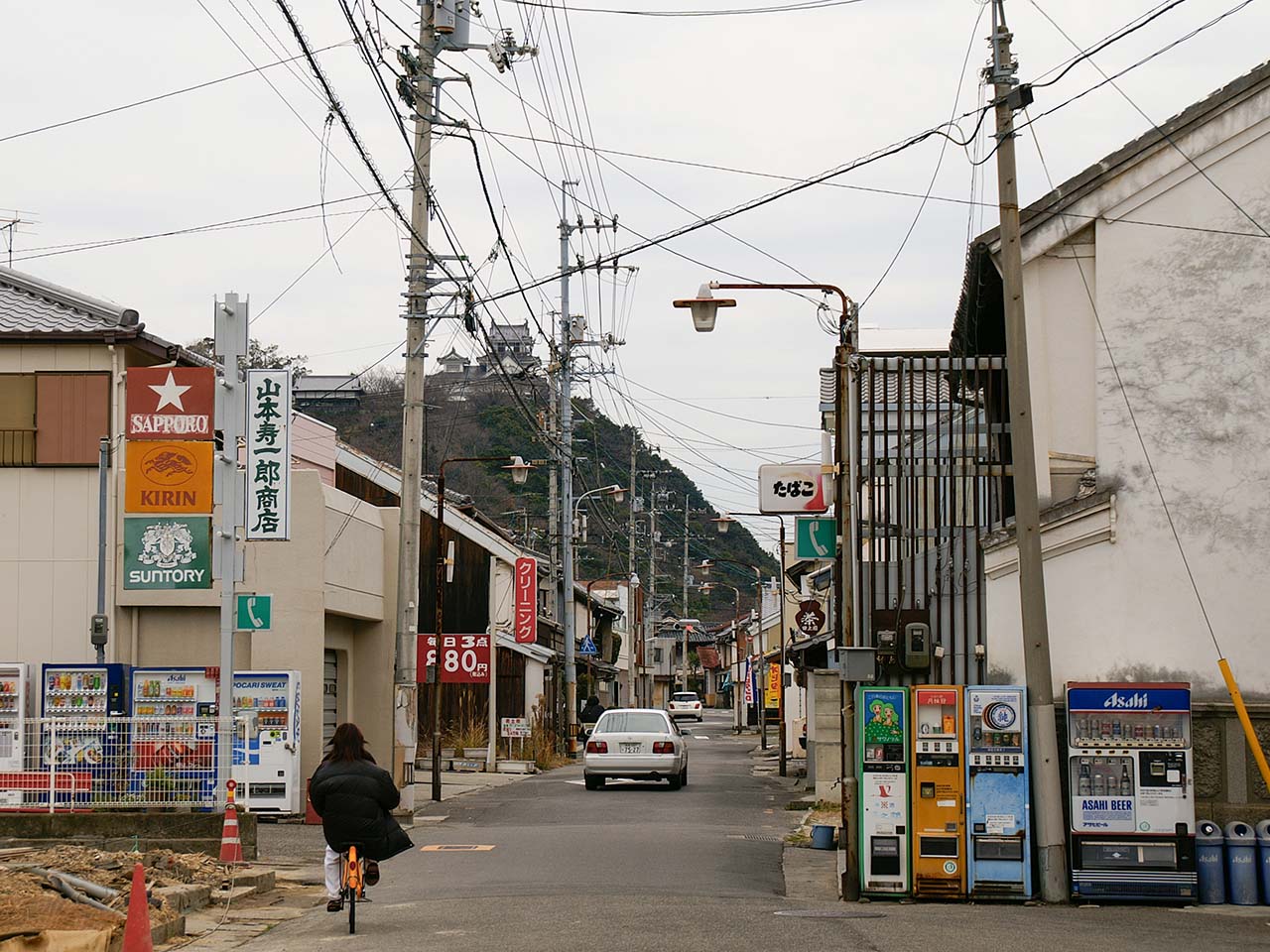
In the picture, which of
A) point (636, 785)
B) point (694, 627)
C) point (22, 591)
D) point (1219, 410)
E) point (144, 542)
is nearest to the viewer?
point (1219, 410)

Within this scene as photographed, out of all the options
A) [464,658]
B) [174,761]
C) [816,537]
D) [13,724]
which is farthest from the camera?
[464,658]

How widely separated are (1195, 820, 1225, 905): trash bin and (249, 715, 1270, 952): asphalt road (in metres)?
0.48

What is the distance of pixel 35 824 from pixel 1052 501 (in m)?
11.9

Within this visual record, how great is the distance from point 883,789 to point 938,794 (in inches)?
20.2

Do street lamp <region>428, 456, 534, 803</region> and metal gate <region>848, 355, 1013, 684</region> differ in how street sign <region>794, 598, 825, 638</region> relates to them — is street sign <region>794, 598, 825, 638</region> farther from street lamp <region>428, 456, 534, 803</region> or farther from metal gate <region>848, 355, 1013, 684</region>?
metal gate <region>848, 355, 1013, 684</region>

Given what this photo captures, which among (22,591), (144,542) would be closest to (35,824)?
(144,542)

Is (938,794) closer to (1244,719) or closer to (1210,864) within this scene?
(1210,864)

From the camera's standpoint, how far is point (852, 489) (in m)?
16.0

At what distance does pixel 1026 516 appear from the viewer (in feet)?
47.3

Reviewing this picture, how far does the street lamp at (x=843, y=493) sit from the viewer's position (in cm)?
1466

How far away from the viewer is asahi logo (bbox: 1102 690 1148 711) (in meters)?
14.1

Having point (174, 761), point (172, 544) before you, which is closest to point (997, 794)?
point (174, 761)

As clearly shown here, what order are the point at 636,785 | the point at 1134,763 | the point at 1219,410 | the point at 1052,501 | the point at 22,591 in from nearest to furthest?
the point at 1134,763
the point at 1219,410
the point at 1052,501
the point at 22,591
the point at 636,785

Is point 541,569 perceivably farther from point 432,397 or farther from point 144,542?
point 144,542
